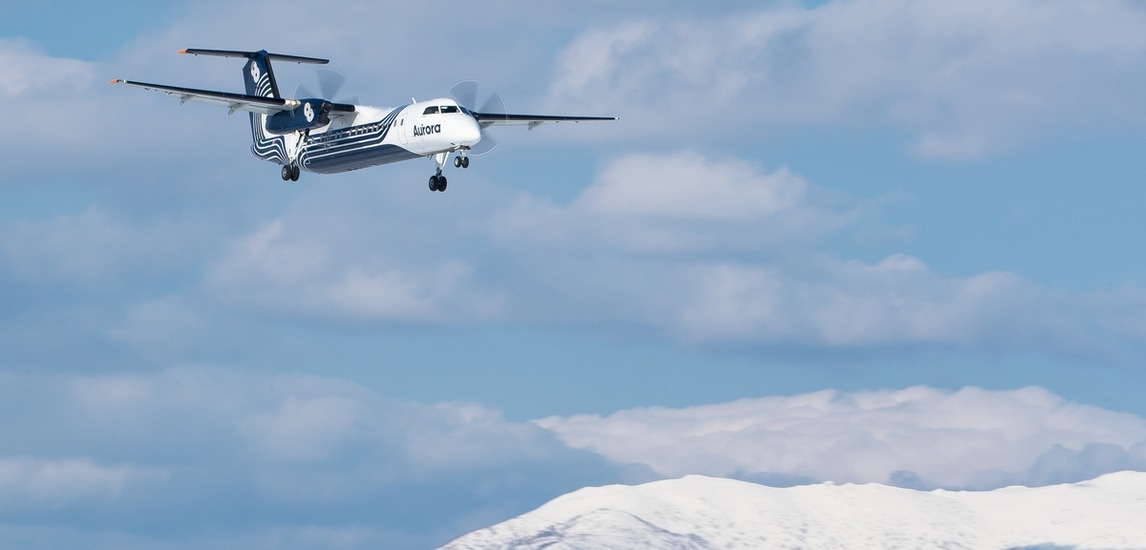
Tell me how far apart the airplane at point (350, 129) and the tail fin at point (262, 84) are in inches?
3.0

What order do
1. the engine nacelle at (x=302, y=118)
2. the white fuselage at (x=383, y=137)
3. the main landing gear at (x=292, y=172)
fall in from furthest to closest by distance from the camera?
the main landing gear at (x=292, y=172) < the engine nacelle at (x=302, y=118) < the white fuselage at (x=383, y=137)

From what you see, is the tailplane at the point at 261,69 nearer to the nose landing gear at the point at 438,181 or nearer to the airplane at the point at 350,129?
the airplane at the point at 350,129

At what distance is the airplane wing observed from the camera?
77.4 meters

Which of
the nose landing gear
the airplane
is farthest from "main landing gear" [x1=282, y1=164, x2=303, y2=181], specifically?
the nose landing gear

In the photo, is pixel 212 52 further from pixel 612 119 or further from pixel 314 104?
pixel 612 119

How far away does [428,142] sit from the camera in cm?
7256

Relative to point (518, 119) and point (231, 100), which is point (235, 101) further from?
point (518, 119)

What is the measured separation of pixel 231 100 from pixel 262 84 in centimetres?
1023

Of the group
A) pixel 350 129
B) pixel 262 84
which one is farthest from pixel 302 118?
pixel 262 84

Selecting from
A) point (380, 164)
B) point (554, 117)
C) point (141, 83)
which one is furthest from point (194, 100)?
point (554, 117)

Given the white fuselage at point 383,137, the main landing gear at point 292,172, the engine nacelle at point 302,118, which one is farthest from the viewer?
the main landing gear at point 292,172

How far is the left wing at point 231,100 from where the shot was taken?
74938mm

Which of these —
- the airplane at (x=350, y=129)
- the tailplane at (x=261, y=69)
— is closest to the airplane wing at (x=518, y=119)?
the airplane at (x=350, y=129)

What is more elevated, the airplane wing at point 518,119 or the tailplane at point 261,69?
the tailplane at point 261,69
